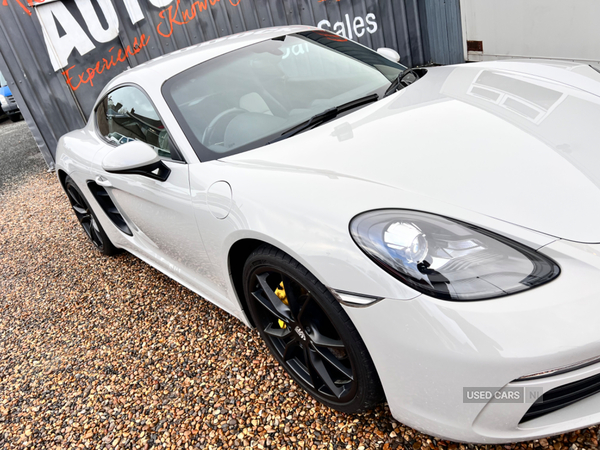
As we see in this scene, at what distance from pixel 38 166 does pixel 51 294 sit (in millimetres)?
5326

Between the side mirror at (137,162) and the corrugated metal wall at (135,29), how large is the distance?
4607 millimetres

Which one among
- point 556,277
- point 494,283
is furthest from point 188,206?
point 556,277

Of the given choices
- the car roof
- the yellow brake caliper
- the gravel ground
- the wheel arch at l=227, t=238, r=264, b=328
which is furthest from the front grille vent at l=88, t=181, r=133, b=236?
the yellow brake caliper

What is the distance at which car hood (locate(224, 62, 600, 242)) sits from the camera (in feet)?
4.37

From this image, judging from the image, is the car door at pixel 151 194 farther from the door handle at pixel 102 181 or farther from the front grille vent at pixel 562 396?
the front grille vent at pixel 562 396

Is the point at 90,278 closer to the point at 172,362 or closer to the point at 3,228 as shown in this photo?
the point at 172,362

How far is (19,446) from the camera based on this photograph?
214 centimetres

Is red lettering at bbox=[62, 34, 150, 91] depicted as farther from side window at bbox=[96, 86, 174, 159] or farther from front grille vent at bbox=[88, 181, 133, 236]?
front grille vent at bbox=[88, 181, 133, 236]

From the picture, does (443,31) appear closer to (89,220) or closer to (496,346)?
(89,220)

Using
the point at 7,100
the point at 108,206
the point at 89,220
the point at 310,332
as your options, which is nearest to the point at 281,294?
the point at 310,332

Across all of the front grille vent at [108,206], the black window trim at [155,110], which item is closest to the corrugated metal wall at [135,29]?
the black window trim at [155,110]

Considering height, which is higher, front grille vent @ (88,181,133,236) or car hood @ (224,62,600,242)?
car hood @ (224,62,600,242)

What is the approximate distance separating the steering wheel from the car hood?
0.23 m

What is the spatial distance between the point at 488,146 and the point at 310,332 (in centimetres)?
94
